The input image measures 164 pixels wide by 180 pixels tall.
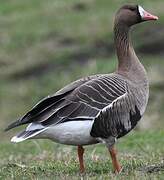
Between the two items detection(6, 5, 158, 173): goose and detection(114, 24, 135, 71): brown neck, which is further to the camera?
detection(114, 24, 135, 71): brown neck

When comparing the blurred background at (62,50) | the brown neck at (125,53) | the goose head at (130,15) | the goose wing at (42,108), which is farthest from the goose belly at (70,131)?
the blurred background at (62,50)

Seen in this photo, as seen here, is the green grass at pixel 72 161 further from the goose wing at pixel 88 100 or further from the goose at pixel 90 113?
the goose wing at pixel 88 100

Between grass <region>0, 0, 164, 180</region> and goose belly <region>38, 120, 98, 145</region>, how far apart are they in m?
3.64

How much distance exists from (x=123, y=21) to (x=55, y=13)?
674 inches

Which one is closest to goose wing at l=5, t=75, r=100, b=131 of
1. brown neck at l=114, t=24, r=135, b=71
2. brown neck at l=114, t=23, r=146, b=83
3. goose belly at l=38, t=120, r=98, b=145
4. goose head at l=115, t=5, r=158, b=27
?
goose belly at l=38, t=120, r=98, b=145

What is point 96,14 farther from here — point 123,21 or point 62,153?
point 123,21

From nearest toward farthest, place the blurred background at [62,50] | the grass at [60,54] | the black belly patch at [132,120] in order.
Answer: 1. the black belly patch at [132,120]
2. the grass at [60,54]
3. the blurred background at [62,50]

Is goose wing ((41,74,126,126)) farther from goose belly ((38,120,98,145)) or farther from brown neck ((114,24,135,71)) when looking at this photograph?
brown neck ((114,24,135,71))

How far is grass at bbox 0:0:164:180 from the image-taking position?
13417 mm

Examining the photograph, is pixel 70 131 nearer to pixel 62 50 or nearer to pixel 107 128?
pixel 107 128

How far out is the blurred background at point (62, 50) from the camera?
1808cm

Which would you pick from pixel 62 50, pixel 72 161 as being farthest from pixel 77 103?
pixel 62 50

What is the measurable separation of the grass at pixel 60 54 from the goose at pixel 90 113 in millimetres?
3299

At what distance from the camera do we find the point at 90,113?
280 inches
